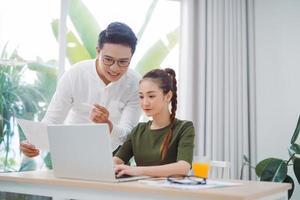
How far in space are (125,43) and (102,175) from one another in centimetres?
90

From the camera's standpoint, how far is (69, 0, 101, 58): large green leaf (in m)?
3.32

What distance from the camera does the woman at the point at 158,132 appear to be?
1.87 meters

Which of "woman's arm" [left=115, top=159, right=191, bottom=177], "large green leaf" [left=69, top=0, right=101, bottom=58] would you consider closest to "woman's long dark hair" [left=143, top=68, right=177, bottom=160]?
"woman's arm" [left=115, top=159, right=191, bottom=177]

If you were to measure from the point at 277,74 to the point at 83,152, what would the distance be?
256 cm

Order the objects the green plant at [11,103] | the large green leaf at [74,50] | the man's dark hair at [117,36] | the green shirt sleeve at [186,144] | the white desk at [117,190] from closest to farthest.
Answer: the white desk at [117,190]
the green shirt sleeve at [186,144]
the man's dark hair at [117,36]
the green plant at [11,103]
the large green leaf at [74,50]

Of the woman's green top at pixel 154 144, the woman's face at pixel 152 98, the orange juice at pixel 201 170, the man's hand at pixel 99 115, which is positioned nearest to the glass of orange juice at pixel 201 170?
the orange juice at pixel 201 170

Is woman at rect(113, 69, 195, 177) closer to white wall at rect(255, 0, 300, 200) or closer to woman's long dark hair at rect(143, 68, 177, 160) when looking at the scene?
woman's long dark hair at rect(143, 68, 177, 160)

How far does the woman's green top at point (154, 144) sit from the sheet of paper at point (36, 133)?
0.36 m

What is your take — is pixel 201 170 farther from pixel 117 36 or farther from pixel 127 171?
pixel 117 36

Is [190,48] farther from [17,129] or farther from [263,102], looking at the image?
[17,129]

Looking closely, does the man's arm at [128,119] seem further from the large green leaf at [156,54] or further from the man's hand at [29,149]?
the large green leaf at [156,54]

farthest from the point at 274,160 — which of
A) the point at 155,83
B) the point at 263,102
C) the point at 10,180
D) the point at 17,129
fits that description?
the point at 10,180

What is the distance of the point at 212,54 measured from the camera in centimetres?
366

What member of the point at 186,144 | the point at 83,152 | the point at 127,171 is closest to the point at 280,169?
the point at 186,144
